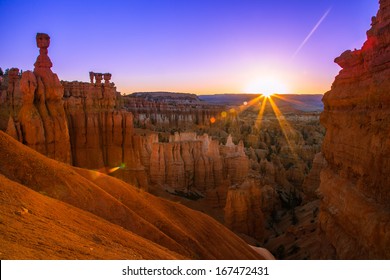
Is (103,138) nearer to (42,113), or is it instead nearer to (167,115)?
(42,113)

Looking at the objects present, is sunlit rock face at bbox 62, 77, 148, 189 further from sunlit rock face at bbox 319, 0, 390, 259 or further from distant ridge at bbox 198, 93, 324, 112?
distant ridge at bbox 198, 93, 324, 112

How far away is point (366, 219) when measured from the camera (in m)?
9.15

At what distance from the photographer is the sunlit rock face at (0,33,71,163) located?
17.0m

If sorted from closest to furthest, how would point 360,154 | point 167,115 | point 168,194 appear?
1. point 360,154
2. point 168,194
3. point 167,115

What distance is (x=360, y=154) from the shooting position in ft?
32.8

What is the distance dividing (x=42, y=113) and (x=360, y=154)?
14.5m

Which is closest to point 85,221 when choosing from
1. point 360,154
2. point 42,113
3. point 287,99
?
point 360,154

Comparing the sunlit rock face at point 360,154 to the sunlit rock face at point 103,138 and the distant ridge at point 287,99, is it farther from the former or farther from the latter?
the distant ridge at point 287,99

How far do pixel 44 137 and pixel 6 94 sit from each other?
62.7 feet

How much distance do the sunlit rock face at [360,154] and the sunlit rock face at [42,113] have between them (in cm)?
1277

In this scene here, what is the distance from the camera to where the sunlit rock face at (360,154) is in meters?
8.76

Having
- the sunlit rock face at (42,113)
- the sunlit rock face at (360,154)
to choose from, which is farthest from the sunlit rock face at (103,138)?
the sunlit rock face at (360,154)

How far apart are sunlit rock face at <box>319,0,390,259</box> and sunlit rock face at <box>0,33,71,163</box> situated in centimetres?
1277
